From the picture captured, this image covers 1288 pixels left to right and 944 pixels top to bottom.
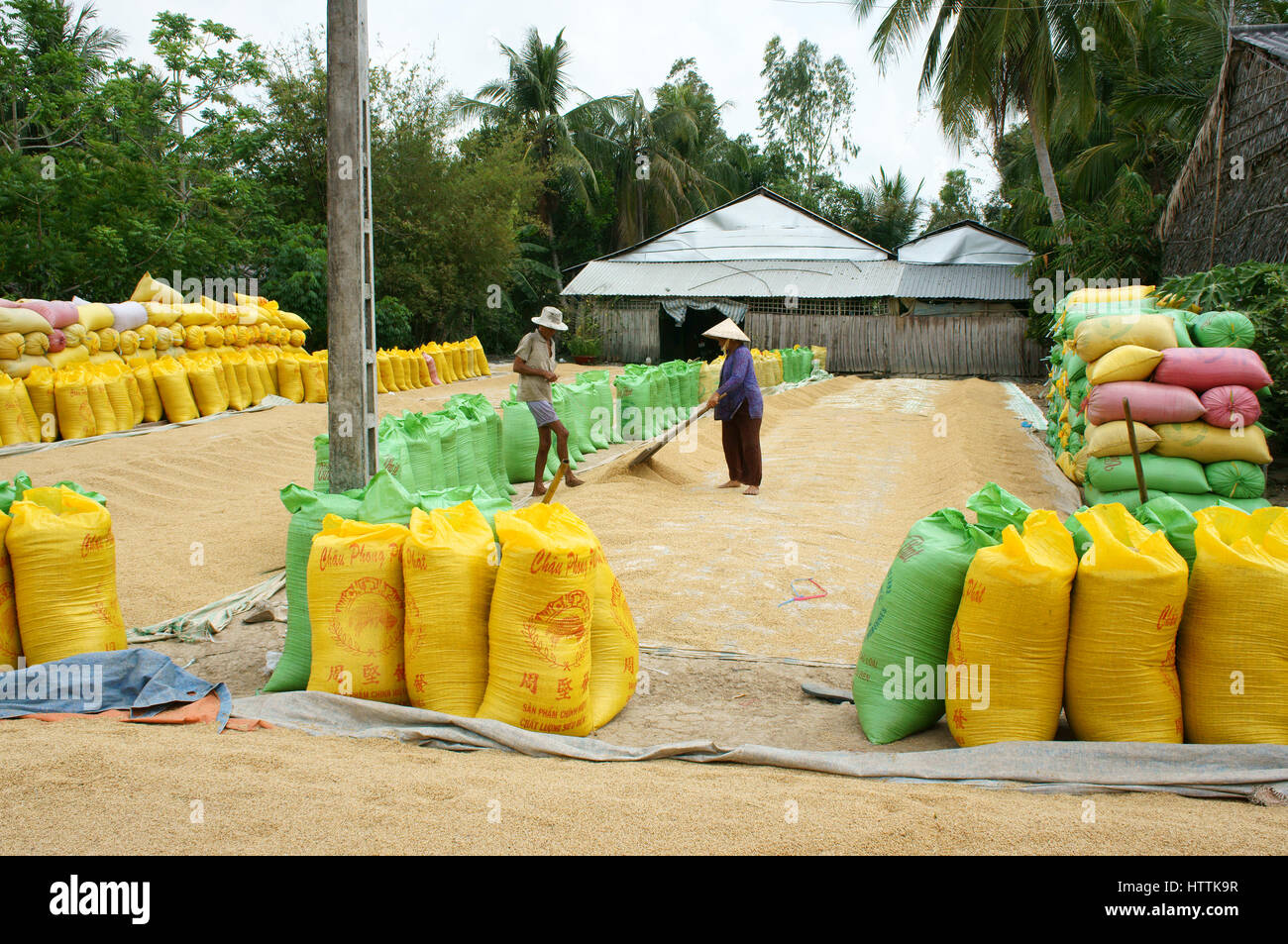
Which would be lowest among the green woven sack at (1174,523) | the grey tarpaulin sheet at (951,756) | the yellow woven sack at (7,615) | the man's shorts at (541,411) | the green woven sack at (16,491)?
the grey tarpaulin sheet at (951,756)

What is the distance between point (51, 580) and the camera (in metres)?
3.47

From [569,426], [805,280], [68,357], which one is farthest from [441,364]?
[805,280]

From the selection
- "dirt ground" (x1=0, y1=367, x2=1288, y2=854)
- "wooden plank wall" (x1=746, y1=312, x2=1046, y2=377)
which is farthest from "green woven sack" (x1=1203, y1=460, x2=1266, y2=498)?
"wooden plank wall" (x1=746, y1=312, x2=1046, y2=377)

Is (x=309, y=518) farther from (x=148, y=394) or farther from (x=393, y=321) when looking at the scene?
(x=393, y=321)

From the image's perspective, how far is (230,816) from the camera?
85.4 inches

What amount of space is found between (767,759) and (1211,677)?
1.31m

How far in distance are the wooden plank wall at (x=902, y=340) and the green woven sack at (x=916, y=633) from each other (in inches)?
743

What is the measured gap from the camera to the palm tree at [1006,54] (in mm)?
17141

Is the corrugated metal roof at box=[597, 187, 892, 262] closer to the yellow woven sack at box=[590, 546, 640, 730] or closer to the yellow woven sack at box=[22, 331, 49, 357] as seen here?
the yellow woven sack at box=[22, 331, 49, 357]

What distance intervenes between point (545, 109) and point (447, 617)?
26639 millimetres

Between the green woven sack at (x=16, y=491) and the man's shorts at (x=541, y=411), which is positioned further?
the man's shorts at (x=541, y=411)

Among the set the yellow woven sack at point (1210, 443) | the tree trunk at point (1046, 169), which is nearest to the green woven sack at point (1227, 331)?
the yellow woven sack at point (1210, 443)

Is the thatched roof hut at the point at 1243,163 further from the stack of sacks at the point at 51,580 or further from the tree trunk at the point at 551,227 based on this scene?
the tree trunk at the point at 551,227
